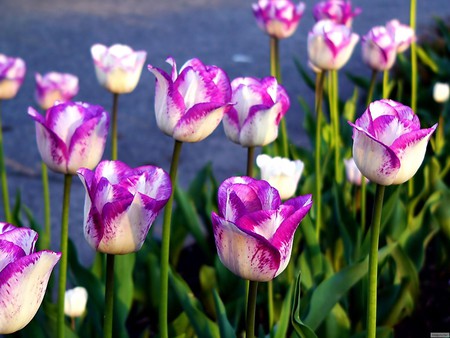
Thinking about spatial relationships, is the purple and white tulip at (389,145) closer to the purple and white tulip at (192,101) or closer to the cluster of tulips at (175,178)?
the cluster of tulips at (175,178)

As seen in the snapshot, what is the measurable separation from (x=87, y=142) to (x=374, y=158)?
493mm

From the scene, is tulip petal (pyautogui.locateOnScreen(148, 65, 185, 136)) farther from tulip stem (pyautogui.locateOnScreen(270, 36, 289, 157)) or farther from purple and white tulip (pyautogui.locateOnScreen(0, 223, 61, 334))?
tulip stem (pyautogui.locateOnScreen(270, 36, 289, 157))

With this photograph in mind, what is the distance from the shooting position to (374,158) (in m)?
1.24

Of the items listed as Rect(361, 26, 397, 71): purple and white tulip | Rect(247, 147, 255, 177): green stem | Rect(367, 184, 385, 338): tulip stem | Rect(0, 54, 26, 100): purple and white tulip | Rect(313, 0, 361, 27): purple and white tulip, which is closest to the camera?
Rect(367, 184, 385, 338): tulip stem

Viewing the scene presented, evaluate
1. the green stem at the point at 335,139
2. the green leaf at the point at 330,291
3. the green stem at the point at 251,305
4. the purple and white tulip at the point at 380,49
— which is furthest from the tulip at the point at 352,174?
the green stem at the point at 251,305

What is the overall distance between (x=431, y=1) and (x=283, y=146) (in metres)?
4.98

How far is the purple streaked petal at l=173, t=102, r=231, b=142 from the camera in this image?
132 cm

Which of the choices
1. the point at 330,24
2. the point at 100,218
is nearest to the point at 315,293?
the point at 100,218

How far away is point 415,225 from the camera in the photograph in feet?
7.58

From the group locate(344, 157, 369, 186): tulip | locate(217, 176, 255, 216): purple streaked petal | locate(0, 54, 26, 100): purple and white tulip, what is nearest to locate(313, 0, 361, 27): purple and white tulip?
locate(344, 157, 369, 186): tulip

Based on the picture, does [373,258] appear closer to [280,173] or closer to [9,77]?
[280,173]

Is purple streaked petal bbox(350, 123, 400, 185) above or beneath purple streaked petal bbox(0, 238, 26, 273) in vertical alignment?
above

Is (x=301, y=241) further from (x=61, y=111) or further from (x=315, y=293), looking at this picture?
(x=61, y=111)

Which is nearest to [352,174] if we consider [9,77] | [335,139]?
[335,139]
